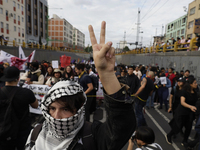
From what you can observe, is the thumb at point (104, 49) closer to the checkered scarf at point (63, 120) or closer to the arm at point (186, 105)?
the checkered scarf at point (63, 120)

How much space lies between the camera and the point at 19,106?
2467 millimetres

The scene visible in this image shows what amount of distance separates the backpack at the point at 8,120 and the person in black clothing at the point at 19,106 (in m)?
0.05

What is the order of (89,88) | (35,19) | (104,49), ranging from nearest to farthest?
(104,49) → (89,88) → (35,19)

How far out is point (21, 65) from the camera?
24.1ft

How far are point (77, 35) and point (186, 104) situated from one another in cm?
12794

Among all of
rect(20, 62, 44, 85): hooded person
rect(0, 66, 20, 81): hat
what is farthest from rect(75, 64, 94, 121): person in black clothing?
rect(0, 66, 20, 81): hat

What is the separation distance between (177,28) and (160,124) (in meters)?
61.5

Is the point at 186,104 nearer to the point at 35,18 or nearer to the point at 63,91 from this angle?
the point at 63,91

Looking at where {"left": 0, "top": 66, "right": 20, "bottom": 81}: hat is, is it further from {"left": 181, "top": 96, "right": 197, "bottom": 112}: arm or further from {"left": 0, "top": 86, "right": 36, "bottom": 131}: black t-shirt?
{"left": 181, "top": 96, "right": 197, "bottom": 112}: arm

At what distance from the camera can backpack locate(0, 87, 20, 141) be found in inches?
89.9

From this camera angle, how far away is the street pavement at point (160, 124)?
4.06 meters

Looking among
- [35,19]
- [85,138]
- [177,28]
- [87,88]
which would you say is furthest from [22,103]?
[177,28]

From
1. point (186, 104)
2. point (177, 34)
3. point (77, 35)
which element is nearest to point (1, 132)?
point (186, 104)

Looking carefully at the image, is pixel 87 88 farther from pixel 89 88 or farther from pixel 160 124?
pixel 160 124
